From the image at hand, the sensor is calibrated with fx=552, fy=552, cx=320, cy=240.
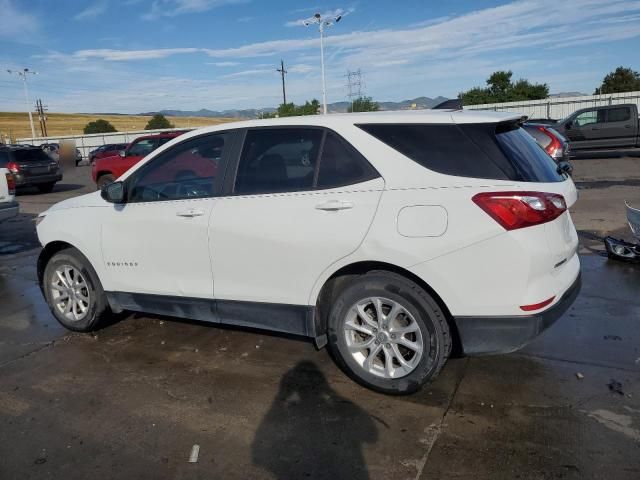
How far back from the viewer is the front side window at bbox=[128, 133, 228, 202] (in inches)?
169

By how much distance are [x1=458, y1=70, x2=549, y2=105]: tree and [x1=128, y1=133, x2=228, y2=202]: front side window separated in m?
60.1

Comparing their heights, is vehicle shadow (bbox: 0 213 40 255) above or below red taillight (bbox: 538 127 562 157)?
below

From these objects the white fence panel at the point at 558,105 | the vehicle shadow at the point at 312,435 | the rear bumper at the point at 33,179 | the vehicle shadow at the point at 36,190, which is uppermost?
the white fence panel at the point at 558,105

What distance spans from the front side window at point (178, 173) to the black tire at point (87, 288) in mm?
839

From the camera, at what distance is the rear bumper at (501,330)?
3207 millimetres

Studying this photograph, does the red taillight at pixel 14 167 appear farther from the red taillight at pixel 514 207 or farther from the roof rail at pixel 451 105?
the red taillight at pixel 514 207

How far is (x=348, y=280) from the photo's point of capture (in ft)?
12.0

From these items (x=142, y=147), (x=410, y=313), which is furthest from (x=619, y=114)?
(x=410, y=313)

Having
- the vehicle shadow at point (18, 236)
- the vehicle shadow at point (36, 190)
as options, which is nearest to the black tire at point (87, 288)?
the vehicle shadow at point (18, 236)

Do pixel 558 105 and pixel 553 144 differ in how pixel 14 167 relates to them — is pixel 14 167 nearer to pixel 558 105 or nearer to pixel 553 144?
pixel 553 144

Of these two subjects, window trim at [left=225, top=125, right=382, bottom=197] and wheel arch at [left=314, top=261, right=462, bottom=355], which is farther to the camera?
window trim at [left=225, top=125, right=382, bottom=197]

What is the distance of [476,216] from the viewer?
3.17m

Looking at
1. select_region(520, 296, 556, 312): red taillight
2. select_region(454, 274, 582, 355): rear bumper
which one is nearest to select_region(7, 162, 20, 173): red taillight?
select_region(454, 274, 582, 355): rear bumper

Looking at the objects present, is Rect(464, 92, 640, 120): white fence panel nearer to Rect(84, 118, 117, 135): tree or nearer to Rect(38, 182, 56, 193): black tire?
Rect(38, 182, 56, 193): black tire
